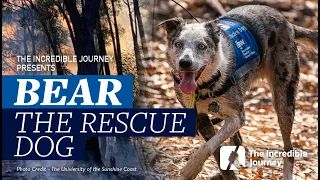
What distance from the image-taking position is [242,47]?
230 inches

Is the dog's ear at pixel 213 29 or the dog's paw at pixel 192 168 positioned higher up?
the dog's ear at pixel 213 29

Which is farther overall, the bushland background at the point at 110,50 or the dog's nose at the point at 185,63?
the bushland background at the point at 110,50

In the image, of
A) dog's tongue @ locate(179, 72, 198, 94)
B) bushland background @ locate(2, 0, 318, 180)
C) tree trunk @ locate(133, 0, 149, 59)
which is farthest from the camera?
tree trunk @ locate(133, 0, 149, 59)

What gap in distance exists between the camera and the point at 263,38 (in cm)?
608

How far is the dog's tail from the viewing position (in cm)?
649

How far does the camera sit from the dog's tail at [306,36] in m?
6.49

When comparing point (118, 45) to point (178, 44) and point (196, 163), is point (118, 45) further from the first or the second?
point (196, 163)

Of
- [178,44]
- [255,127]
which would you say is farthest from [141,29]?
[255,127]

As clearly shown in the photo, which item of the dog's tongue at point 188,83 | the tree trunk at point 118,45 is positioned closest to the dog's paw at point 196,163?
the dog's tongue at point 188,83

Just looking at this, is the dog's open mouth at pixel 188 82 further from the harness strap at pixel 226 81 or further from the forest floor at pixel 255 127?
the forest floor at pixel 255 127

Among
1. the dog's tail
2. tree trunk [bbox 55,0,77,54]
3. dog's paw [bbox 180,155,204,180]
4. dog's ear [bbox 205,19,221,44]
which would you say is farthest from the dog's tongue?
the dog's tail

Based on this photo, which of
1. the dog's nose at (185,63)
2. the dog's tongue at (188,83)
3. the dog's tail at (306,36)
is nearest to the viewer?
the dog's nose at (185,63)

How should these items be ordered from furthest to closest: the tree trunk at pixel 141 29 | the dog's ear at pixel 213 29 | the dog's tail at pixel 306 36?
the dog's tail at pixel 306 36
the tree trunk at pixel 141 29
the dog's ear at pixel 213 29

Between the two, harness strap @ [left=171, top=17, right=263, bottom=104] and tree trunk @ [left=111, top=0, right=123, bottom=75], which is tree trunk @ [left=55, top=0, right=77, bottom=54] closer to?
tree trunk @ [left=111, top=0, right=123, bottom=75]
